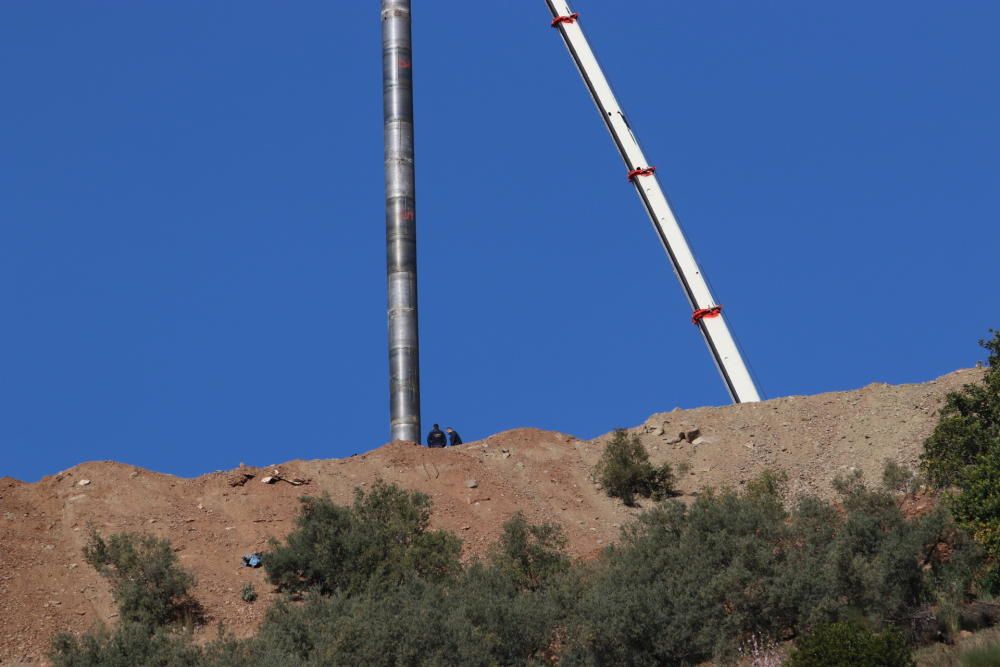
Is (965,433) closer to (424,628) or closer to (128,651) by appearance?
(424,628)

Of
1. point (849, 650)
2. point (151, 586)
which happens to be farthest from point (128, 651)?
point (849, 650)

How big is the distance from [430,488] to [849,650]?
2223 cm

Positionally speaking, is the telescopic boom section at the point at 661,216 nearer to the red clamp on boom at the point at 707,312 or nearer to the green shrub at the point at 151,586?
the red clamp on boom at the point at 707,312

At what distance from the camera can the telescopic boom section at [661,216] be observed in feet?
161

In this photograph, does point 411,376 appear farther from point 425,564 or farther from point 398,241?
point 425,564

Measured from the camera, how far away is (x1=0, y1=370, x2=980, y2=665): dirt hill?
35406 millimetres

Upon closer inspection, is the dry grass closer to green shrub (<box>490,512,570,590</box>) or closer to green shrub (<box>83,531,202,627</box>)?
green shrub (<box>490,512,570,590</box>)

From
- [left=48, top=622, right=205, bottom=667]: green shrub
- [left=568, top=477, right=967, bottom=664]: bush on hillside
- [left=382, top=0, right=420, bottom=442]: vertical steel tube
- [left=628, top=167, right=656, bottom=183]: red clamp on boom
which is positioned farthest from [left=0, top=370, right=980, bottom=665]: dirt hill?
[left=568, top=477, right=967, bottom=664]: bush on hillside

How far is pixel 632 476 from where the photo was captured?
4303 centimetres

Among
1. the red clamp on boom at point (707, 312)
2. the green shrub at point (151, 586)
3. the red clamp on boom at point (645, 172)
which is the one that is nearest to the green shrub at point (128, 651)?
the green shrub at point (151, 586)

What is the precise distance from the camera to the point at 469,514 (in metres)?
40.5

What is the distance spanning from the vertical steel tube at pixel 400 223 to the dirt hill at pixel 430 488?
11.2 feet

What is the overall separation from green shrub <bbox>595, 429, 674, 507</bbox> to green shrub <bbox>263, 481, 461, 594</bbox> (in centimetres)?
766

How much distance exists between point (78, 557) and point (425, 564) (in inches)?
371
